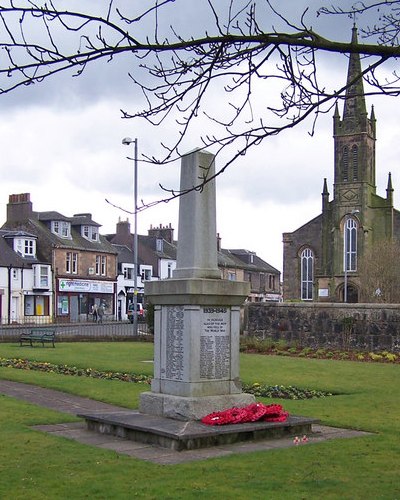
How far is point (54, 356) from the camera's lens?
26031 mm

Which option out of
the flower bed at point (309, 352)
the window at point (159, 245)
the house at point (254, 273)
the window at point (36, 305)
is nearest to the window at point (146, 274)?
the window at point (159, 245)

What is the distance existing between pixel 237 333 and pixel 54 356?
49.8 ft

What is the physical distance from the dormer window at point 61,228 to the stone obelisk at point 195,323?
5584 cm

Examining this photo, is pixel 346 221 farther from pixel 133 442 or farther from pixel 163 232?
pixel 133 442

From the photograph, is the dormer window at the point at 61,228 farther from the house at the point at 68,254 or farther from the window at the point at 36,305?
the window at the point at 36,305

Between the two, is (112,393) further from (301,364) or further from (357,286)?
(357,286)

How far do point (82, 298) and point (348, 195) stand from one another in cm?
2763

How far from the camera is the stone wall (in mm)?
29703

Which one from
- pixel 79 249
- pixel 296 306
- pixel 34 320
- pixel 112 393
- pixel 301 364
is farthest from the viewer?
pixel 79 249

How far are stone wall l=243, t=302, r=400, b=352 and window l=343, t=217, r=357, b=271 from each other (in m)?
37.2

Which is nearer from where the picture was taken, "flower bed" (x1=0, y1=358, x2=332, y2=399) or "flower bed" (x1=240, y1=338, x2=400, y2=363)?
"flower bed" (x1=0, y1=358, x2=332, y2=399)

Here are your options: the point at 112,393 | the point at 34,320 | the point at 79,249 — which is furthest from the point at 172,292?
the point at 79,249

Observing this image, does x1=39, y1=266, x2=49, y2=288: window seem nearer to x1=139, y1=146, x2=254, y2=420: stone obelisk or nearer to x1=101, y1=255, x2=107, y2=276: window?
x1=101, y1=255, x2=107, y2=276: window

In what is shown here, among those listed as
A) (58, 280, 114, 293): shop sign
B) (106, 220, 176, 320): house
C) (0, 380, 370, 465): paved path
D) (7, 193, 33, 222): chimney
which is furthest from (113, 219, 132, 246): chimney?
(0, 380, 370, 465): paved path
